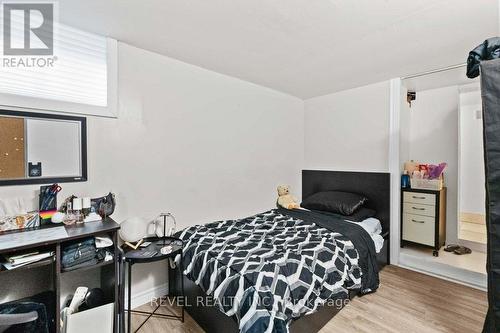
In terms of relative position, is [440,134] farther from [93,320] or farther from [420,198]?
[93,320]

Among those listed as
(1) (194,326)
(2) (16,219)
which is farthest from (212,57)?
(1) (194,326)

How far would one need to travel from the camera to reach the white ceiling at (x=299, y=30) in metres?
1.65

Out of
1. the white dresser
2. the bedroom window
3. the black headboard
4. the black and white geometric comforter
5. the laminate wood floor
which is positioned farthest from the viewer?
the black headboard

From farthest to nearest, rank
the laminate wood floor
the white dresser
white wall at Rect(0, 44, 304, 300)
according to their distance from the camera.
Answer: the white dresser → white wall at Rect(0, 44, 304, 300) → the laminate wood floor

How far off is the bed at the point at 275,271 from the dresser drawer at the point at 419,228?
0.66 metres

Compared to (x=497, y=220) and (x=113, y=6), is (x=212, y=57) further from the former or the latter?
(x=497, y=220)

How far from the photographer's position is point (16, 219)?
1572mm

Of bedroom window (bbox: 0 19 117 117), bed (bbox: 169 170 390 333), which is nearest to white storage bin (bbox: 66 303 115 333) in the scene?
bed (bbox: 169 170 390 333)

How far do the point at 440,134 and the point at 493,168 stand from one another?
230cm

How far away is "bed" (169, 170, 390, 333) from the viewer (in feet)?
4.69

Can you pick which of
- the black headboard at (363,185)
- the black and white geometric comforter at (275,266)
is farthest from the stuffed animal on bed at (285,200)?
the black headboard at (363,185)

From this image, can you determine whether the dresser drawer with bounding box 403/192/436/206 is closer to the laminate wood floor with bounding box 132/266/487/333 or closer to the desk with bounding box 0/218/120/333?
the laminate wood floor with bounding box 132/266/487/333

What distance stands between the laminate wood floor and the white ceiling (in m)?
2.35
